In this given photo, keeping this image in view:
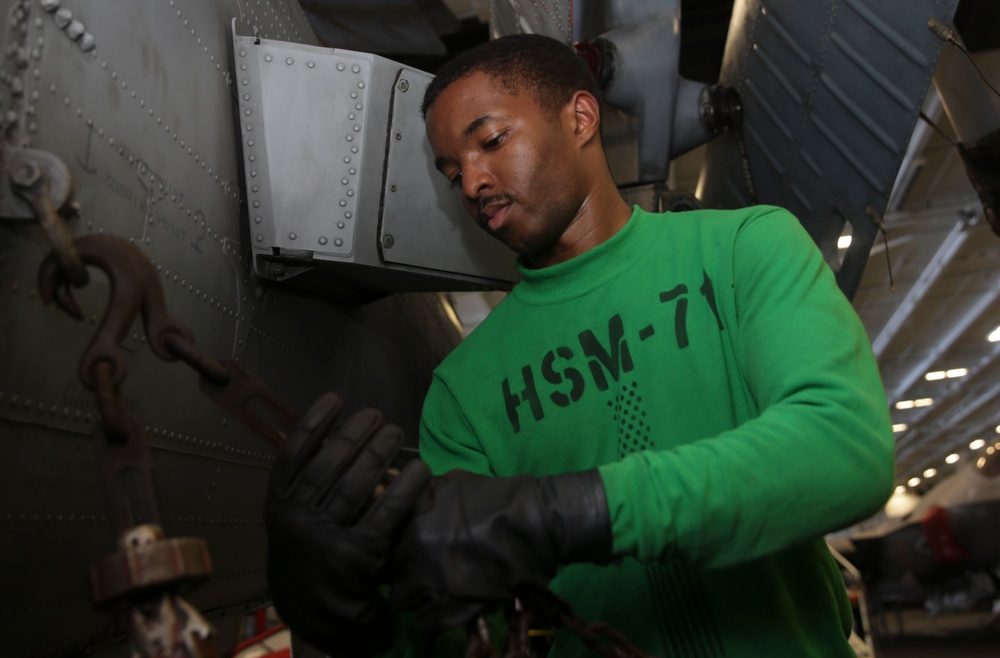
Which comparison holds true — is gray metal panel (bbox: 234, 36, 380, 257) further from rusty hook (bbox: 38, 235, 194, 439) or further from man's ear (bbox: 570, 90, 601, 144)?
rusty hook (bbox: 38, 235, 194, 439)

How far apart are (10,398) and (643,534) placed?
112cm

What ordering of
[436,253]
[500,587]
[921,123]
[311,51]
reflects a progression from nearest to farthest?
[500,587] < [311,51] < [436,253] < [921,123]

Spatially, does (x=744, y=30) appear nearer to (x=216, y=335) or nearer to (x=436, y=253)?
(x=436, y=253)

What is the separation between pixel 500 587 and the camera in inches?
42.0

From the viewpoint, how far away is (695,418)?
5.11ft

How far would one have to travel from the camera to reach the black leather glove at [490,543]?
1055 mm

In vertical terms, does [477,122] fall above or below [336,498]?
above

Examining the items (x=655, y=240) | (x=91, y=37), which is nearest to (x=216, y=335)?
(x=91, y=37)

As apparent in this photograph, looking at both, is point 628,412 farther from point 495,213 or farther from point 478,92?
point 478,92

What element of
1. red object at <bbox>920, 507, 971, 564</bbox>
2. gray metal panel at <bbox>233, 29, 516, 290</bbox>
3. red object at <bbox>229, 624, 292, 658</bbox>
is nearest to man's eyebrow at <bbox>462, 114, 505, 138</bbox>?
gray metal panel at <bbox>233, 29, 516, 290</bbox>

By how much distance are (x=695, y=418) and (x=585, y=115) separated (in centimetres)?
85

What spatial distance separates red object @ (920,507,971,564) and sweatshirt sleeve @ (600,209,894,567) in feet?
21.2

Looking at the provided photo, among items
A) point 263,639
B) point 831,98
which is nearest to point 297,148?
point 831,98

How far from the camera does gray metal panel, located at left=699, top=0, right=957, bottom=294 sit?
150 inches
